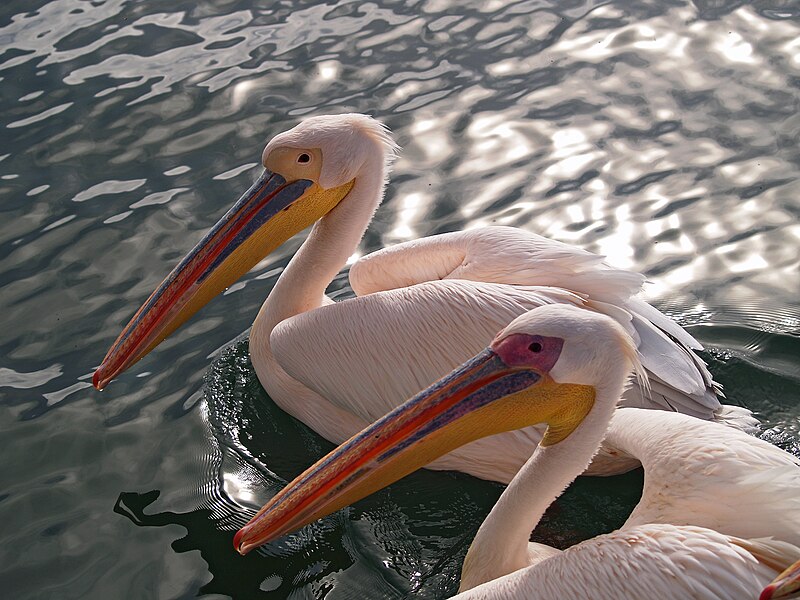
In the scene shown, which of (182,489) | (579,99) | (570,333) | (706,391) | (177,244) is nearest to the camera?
(570,333)

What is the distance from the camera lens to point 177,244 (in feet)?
17.4

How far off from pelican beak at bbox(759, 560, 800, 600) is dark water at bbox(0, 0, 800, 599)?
129 cm

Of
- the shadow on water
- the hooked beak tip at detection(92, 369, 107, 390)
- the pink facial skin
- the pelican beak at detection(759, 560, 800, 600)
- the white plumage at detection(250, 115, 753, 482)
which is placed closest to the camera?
the pelican beak at detection(759, 560, 800, 600)

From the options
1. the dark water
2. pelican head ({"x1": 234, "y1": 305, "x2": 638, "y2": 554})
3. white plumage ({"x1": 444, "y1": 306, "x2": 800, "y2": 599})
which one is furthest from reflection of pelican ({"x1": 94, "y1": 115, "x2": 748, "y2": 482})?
pelican head ({"x1": 234, "y1": 305, "x2": 638, "y2": 554})

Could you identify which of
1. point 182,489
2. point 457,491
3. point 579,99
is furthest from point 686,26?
point 182,489

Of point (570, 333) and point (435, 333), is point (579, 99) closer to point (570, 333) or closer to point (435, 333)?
point (435, 333)

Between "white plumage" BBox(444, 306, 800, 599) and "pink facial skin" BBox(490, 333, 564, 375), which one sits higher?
"pink facial skin" BBox(490, 333, 564, 375)

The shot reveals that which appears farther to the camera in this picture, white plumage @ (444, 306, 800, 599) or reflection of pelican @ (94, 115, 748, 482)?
reflection of pelican @ (94, 115, 748, 482)

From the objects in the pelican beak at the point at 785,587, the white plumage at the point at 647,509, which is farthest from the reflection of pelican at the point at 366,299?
the pelican beak at the point at 785,587

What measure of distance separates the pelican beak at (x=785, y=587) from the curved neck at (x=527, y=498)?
2.61 ft

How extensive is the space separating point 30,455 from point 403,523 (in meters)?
1.58

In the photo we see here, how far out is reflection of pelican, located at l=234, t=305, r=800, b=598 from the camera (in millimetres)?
2576

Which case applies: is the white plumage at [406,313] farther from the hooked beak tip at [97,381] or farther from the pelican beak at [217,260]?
the hooked beak tip at [97,381]

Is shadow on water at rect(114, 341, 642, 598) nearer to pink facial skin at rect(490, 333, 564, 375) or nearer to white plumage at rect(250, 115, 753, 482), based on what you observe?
white plumage at rect(250, 115, 753, 482)
